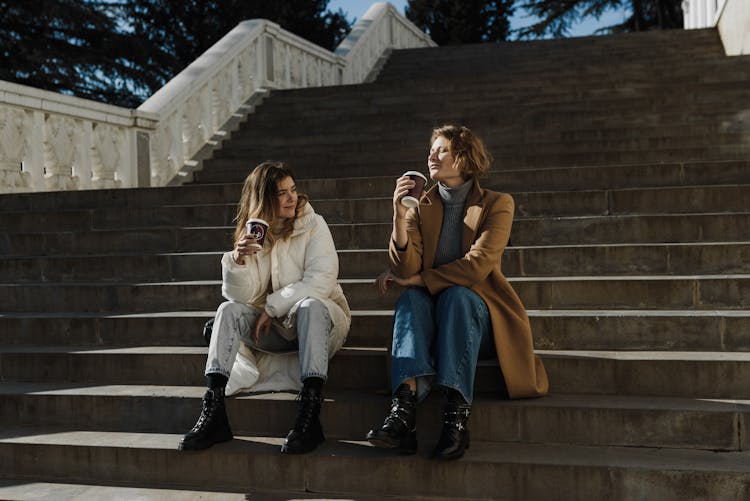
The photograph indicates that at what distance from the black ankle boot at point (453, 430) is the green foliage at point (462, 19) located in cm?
2262

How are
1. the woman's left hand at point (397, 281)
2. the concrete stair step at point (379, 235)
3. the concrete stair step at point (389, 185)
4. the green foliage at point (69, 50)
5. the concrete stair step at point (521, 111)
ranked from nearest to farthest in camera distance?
1. the woman's left hand at point (397, 281)
2. the concrete stair step at point (379, 235)
3. the concrete stair step at point (389, 185)
4. the concrete stair step at point (521, 111)
5. the green foliage at point (69, 50)

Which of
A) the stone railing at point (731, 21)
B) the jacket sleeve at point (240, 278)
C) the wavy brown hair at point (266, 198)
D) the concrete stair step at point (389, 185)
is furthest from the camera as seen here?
the stone railing at point (731, 21)

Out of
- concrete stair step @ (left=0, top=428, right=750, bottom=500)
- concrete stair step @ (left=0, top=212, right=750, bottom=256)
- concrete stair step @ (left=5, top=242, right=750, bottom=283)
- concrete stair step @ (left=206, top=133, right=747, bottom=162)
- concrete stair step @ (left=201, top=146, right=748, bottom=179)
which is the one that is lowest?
concrete stair step @ (left=0, top=428, right=750, bottom=500)

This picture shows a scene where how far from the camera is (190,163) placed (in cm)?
845

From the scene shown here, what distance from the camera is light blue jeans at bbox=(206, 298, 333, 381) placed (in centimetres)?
347

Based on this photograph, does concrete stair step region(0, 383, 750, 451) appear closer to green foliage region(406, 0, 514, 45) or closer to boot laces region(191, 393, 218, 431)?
boot laces region(191, 393, 218, 431)

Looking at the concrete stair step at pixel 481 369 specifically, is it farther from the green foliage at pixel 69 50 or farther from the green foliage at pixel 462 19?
the green foliage at pixel 462 19

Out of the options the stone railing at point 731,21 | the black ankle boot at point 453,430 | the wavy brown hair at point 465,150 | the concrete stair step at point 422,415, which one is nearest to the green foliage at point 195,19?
the stone railing at point 731,21

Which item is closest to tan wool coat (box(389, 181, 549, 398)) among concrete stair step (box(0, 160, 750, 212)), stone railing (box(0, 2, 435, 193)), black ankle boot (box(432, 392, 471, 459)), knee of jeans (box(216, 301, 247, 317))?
black ankle boot (box(432, 392, 471, 459))

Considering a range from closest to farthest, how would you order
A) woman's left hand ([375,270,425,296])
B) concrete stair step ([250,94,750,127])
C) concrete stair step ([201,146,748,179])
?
woman's left hand ([375,270,425,296]), concrete stair step ([201,146,748,179]), concrete stair step ([250,94,750,127])

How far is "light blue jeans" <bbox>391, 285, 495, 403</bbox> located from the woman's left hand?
2.8 inches

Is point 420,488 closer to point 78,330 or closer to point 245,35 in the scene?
point 78,330

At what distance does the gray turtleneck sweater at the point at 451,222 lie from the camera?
3.64 m

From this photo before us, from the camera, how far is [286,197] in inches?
149
